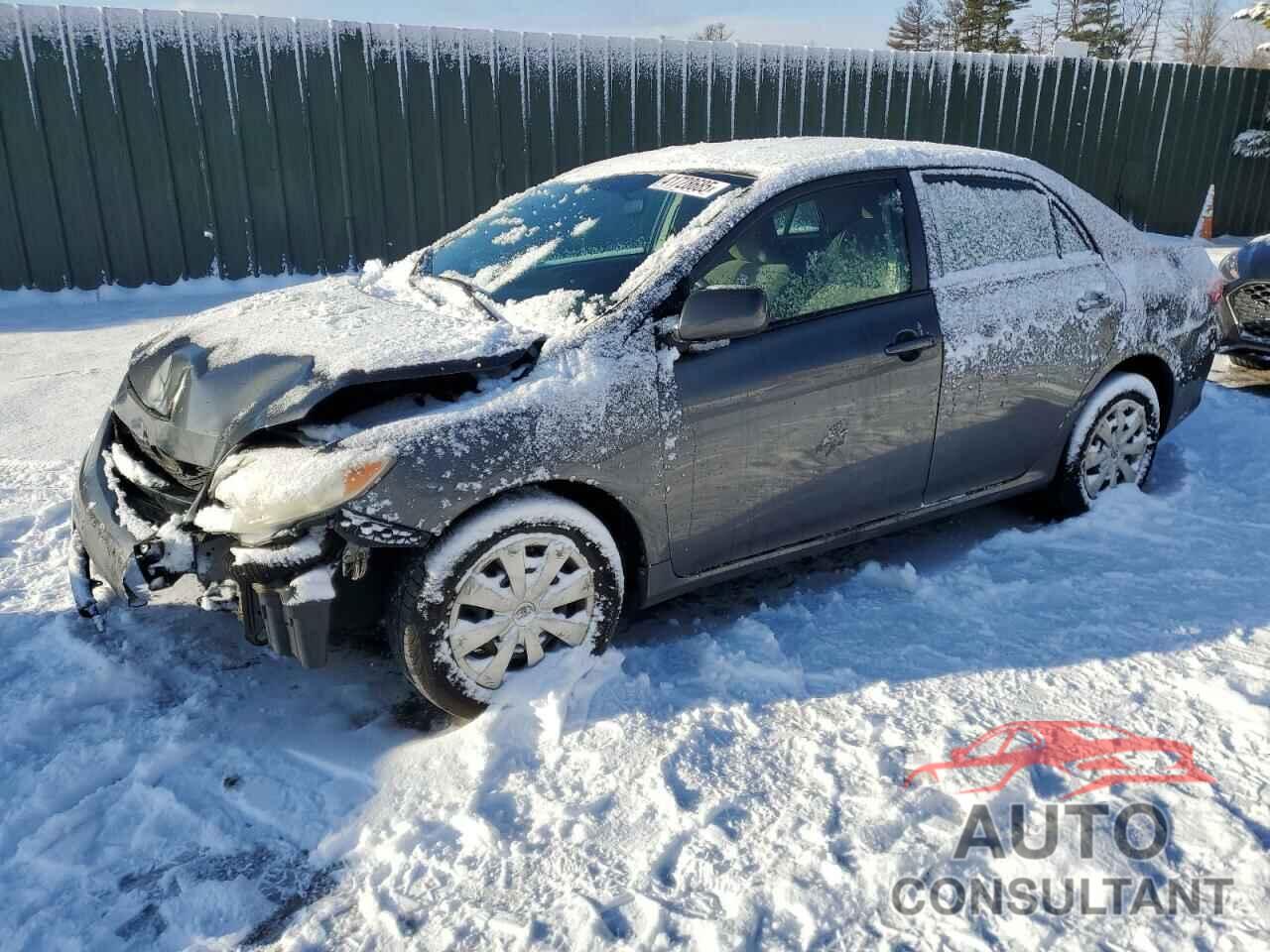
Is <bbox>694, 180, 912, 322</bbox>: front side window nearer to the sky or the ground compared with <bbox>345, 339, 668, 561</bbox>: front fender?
nearer to the sky

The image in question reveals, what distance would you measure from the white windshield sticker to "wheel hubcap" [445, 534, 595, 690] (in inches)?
55.2

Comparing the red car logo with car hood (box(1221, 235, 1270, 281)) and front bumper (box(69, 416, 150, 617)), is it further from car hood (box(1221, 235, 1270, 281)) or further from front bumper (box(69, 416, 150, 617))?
car hood (box(1221, 235, 1270, 281))

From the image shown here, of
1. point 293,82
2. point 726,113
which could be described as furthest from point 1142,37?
point 293,82

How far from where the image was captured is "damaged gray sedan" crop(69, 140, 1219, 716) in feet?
9.06

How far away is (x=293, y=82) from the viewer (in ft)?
28.5

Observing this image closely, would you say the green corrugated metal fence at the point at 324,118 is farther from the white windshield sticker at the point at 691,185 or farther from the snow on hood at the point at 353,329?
the white windshield sticker at the point at 691,185

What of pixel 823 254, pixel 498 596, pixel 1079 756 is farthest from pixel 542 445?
pixel 1079 756

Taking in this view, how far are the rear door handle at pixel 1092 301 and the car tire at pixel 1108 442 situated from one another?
0.36m

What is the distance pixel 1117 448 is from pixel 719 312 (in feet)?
7.75

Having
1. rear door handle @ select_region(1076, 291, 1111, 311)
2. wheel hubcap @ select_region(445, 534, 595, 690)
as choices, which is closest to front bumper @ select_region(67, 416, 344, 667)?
wheel hubcap @ select_region(445, 534, 595, 690)

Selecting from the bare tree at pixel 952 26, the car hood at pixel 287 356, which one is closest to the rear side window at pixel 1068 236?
the car hood at pixel 287 356

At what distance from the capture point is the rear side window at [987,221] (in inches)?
147

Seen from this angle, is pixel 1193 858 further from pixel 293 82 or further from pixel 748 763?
pixel 293 82

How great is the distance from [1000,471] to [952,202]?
43.6 inches
